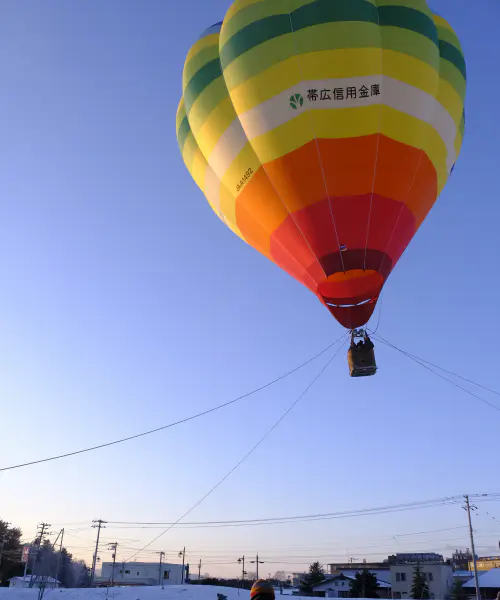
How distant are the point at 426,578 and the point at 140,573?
126 feet

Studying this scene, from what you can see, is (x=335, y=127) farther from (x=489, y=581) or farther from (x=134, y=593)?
(x=489, y=581)

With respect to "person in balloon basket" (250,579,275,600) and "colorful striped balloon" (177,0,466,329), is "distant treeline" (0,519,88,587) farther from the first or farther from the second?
"person in balloon basket" (250,579,275,600)

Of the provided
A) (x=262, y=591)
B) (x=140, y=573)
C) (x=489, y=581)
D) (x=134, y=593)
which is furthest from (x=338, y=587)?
(x=262, y=591)

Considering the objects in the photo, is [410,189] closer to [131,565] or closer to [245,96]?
[245,96]

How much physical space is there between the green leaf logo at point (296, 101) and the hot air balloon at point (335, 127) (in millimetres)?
23

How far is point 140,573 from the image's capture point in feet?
236

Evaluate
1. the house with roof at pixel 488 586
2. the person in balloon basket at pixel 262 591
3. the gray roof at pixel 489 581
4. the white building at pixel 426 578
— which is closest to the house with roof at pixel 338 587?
the white building at pixel 426 578

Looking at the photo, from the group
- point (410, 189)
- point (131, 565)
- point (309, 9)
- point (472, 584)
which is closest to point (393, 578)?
point (472, 584)

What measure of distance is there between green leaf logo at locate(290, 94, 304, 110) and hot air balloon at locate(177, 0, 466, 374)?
0.02 m

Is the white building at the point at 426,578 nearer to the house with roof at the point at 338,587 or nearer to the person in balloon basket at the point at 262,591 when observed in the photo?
the house with roof at the point at 338,587

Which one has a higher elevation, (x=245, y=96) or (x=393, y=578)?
(x=245, y=96)

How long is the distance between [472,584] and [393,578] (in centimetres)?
767

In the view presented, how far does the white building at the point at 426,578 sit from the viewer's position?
2048 inches

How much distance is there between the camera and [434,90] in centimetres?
1283
